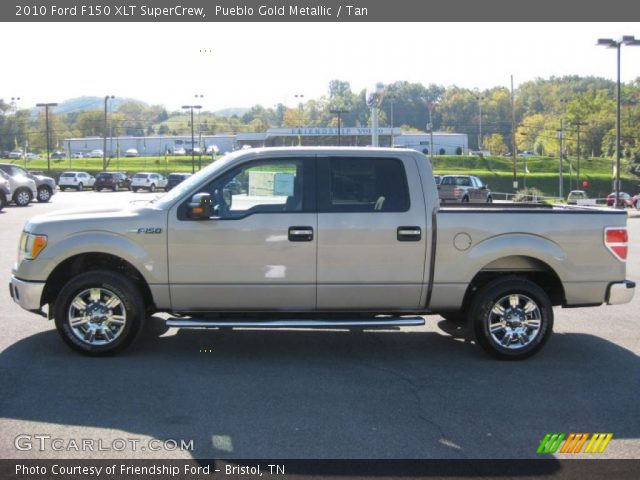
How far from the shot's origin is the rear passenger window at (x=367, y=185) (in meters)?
7.02

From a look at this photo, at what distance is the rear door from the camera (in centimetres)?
691

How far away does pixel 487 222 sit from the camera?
277 inches

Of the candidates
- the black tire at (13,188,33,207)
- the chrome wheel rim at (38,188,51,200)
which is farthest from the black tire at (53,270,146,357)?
the chrome wheel rim at (38,188,51,200)

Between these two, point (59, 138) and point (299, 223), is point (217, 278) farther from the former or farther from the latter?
A: point (59, 138)

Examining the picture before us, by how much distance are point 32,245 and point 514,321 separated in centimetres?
474

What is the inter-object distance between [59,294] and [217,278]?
4.96 ft

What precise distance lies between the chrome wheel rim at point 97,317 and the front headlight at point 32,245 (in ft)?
2.02

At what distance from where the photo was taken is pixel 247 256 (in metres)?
6.90

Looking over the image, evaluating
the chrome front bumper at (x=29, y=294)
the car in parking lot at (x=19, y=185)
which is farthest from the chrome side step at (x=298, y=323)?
the car in parking lot at (x=19, y=185)

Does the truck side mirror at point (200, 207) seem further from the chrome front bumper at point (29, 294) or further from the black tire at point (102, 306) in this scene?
the chrome front bumper at point (29, 294)

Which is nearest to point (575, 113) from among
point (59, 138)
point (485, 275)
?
point (59, 138)

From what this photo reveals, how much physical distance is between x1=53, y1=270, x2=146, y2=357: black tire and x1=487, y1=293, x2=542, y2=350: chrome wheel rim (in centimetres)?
344

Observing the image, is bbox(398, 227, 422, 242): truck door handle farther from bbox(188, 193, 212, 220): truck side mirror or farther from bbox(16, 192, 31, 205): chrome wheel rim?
bbox(16, 192, 31, 205): chrome wheel rim

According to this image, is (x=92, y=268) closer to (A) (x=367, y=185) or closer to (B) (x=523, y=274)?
(A) (x=367, y=185)
